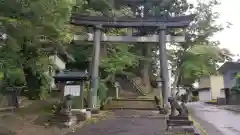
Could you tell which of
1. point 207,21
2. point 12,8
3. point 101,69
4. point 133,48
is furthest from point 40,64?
point 207,21

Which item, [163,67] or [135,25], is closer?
[163,67]

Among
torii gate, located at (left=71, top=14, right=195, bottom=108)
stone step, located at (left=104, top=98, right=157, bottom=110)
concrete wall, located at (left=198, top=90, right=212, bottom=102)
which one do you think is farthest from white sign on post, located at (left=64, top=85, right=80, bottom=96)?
concrete wall, located at (left=198, top=90, right=212, bottom=102)

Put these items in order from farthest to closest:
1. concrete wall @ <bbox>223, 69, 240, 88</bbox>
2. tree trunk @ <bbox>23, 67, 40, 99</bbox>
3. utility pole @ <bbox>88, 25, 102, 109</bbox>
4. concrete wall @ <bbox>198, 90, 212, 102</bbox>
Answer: concrete wall @ <bbox>198, 90, 212, 102</bbox>
concrete wall @ <bbox>223, 69, 240, 88</bbox>
utility pole @ <bbox>88, 25, 102, 109</bbox>
tree trunk @ <bbox>23, 67, 40, 99</bbox>

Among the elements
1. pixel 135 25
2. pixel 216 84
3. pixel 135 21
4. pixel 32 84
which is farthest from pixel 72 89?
pixel 216 84

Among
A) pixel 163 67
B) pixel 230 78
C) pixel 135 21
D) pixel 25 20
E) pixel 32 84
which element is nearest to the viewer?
pixel 25 20

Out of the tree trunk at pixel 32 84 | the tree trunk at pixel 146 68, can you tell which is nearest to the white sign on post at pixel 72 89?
the tree trunk at pixel 32 84

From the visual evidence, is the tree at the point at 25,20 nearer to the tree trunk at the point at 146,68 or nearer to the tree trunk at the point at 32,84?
the tree trunk at the point at 32,84

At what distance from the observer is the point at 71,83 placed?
56.1ft

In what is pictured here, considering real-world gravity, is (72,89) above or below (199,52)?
below

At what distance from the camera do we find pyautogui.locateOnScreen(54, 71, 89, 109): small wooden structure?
54.9ft

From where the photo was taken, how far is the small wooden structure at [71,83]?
54.9ft

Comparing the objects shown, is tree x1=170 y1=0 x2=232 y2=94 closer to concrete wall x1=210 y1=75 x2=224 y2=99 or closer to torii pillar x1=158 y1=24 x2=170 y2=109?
torii pillar x1=158 y1=24 x2=170 y2=109

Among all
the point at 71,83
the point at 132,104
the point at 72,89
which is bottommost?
the point at 132,104

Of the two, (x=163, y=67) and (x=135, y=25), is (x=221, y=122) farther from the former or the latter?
(x=135, y=25)
